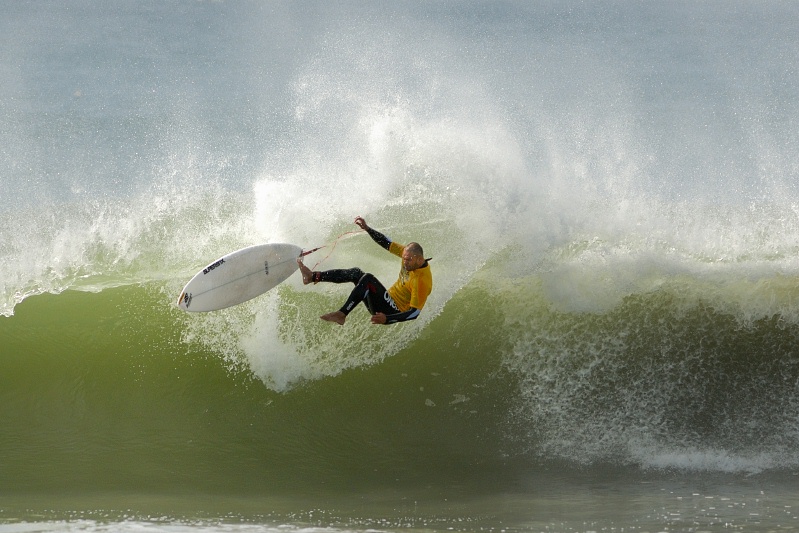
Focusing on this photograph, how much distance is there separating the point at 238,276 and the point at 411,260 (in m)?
1.54

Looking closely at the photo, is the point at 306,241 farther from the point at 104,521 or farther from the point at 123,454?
the point at 104,521

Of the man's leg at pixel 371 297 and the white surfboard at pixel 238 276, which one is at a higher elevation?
the white surfboard at pixel 238 276

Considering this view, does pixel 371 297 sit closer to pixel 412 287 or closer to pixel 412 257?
pixel 412 287

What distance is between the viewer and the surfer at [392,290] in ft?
18.2

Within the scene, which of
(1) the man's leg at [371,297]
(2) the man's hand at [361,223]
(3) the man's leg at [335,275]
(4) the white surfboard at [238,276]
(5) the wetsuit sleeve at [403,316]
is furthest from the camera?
(4) the white surfboard at [238,276]

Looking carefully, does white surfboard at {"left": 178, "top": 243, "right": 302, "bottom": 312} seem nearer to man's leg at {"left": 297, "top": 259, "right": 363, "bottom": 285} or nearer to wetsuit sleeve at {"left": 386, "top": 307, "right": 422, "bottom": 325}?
A: man's leg at {"left": 297, "top": 259, "right": 363, "bottom": 285}

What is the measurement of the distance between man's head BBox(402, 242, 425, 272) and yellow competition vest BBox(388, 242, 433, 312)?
0.06m

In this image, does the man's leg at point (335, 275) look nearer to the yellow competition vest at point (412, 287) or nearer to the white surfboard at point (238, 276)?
the yellow competition vest at point (412, 287)

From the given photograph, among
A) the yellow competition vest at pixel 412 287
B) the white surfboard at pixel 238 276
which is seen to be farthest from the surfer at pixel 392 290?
the white surfboard at pixel 238 276

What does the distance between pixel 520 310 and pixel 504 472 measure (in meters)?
1.67

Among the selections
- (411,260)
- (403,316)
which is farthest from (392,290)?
(411,260)

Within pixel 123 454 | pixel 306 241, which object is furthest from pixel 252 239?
A: pixel 123 454

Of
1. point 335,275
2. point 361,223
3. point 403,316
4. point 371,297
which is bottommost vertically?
point 403,316

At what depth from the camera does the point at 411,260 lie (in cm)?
554
